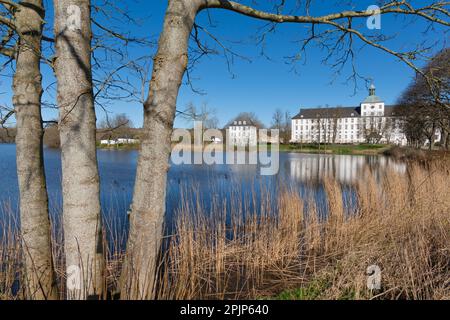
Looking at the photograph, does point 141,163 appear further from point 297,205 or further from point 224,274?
point 297,205

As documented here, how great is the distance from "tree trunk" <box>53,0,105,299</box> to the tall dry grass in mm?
635

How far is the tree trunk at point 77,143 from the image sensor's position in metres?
1.64

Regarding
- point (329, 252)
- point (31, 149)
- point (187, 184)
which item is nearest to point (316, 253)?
point (329, 252)

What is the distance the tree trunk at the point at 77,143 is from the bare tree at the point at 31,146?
0.59 m

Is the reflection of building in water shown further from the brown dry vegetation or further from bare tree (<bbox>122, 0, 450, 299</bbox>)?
bare tree (<bbox>122, 0, 450, 299</bbox>)

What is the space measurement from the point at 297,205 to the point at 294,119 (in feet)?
298

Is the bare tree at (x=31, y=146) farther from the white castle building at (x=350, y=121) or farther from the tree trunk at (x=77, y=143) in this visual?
the white castle building at (x=350, y=121)

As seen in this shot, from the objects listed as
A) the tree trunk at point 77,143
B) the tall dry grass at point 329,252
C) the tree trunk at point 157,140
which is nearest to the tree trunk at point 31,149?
the tree trunk at point 77,143

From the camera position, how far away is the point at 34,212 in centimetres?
210

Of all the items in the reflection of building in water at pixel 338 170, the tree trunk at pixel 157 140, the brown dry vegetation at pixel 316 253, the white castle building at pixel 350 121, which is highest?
the white castle building at pixel 350 121

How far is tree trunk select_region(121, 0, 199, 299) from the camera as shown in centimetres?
171

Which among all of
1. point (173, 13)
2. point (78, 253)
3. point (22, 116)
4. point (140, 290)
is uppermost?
point (173, 13)

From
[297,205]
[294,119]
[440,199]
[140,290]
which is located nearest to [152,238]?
[140,290]

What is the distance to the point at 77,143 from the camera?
165cm
